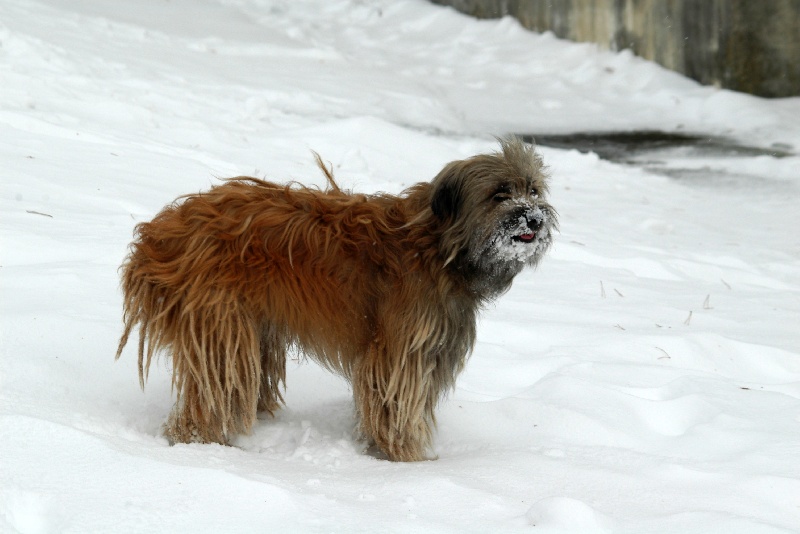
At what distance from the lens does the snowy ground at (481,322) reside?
299 cm

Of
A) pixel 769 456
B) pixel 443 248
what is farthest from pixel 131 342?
pixel 769 456

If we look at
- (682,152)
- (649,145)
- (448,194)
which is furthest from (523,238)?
(649,145)

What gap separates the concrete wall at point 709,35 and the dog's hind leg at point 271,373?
8167 millimetres

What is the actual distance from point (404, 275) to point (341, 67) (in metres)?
8.30

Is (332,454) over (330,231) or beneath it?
beneath

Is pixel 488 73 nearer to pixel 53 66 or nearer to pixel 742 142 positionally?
pixel 742 142

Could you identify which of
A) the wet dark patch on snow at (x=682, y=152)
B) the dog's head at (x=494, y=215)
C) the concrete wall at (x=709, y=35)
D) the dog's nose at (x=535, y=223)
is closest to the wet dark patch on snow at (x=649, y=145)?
the wet dark patch on snow at (x=682, y=152)

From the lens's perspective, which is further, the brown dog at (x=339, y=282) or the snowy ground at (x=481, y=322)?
the brown dog at (x=339, y=282)

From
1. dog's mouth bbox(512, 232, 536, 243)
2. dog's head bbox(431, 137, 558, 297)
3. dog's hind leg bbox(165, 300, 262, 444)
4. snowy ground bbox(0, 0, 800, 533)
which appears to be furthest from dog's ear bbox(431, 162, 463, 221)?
snowy ground bbox(0, 0, 800, 533)

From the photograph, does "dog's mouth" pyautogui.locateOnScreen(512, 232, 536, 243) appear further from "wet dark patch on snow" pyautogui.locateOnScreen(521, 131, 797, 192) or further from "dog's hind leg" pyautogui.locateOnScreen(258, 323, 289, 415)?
"wet dark patch on snow" pyautogui.locateOnScreen(521, 131, 797, 192)

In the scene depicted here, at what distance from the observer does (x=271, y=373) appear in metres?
4.05

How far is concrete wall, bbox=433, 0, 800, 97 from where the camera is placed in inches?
401

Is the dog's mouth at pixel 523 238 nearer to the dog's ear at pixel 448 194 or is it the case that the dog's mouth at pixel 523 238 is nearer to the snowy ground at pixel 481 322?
the dog's ear at pixel 448 194

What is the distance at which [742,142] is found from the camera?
9.71 m
